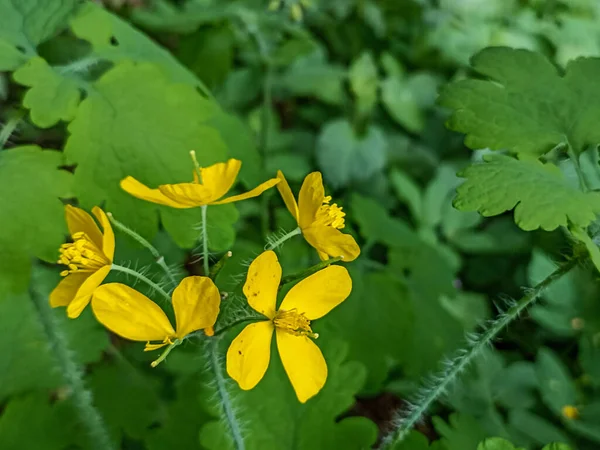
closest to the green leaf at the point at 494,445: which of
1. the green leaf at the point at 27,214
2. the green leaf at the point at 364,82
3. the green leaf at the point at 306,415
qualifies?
the green leaf at the point at 306,415

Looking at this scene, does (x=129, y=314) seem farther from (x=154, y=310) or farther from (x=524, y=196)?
(x=524, y=196)

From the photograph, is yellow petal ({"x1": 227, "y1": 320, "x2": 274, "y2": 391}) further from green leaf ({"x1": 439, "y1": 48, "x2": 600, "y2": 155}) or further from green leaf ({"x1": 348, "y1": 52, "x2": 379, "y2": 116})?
green leaf ({"x1": 348, "y1": 52, "x2": 379, "y2": 116})

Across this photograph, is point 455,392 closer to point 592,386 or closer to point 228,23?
point 592,386

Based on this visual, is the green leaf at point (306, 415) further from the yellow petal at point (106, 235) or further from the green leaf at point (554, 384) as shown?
the green leaf at point (554, 384)

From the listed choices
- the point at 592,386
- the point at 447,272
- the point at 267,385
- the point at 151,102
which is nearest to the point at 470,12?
the point at 447,272

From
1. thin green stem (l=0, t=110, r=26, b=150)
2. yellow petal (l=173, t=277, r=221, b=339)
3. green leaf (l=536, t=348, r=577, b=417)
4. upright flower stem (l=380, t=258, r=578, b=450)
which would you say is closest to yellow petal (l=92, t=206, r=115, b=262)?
yellow petal (l=173, t=277, r=221, b=339)

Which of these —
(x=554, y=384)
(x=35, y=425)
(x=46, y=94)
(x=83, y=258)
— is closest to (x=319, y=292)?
(x=83, y=258)
